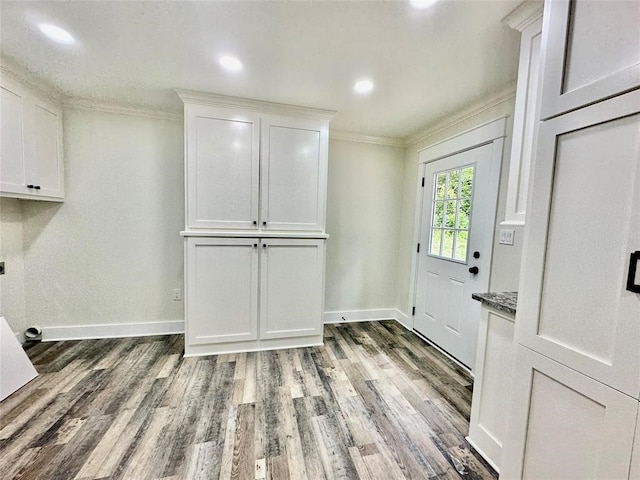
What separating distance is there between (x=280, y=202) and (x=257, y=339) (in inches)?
51.3

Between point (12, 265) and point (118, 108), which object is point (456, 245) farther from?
point (12, 265)

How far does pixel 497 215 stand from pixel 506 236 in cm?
20

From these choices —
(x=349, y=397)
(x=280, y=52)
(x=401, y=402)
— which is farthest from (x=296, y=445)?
(x=280, y=52)

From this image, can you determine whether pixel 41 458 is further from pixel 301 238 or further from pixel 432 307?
pixel 432 307

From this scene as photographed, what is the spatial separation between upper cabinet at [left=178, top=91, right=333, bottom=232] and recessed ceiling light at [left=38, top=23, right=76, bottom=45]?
0.70 meters

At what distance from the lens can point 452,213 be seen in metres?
2.52

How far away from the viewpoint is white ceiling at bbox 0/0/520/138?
4.31 ft

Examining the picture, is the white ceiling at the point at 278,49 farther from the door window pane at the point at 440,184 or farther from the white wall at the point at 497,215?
the door window pane at the point at 440,184

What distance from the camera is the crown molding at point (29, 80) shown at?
5.97 ft

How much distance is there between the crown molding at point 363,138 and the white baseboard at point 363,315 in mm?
2045

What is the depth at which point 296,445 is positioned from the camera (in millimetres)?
1464

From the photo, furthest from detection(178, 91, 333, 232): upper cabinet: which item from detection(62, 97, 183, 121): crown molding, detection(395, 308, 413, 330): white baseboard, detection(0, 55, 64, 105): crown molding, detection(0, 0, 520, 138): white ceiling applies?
detection(395, 308, 413, 330): white baseboard

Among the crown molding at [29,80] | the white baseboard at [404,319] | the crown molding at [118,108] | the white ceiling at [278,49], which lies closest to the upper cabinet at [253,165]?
the white ceiling at [278,49]

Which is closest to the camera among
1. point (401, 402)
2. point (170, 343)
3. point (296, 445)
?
point (296, 445)
